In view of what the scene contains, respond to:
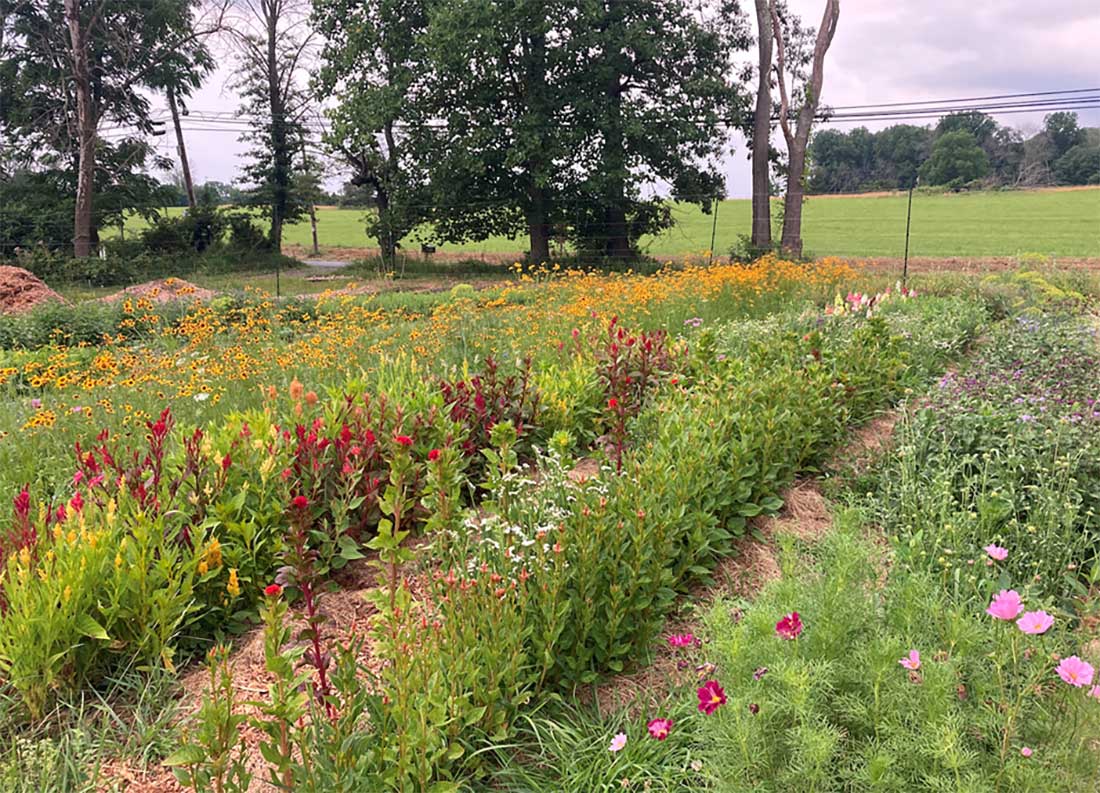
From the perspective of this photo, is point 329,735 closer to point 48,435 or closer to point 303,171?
point 48,435

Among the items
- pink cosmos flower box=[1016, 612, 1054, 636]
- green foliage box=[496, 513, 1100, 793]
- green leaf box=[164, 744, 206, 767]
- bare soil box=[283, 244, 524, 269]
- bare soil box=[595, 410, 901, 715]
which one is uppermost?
bare soil box=[283, 244, 524, 269]

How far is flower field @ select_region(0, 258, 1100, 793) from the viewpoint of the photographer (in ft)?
5.17

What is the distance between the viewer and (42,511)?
2.33 metres

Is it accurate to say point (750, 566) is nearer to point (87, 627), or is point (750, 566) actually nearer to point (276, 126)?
point (87, 627)

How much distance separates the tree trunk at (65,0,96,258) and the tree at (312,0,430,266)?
5.56 meters

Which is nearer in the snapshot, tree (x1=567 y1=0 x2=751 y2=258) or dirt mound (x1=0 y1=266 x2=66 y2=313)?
dirt mound (x1=0 y1=266 x2=66 y2=313)

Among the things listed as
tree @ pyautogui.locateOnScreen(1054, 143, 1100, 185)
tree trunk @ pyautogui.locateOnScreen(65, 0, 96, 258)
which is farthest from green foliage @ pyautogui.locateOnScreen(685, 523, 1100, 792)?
tree @ pyautogui.locateOnScreen(1054, 143, 1100, 185)

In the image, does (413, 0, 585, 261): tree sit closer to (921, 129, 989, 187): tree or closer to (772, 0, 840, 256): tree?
(772, 0, 840, 256): tree

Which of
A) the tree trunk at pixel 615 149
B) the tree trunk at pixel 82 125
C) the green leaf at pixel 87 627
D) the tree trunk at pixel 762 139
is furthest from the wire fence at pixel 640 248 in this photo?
the green leaf at pixel 87 627

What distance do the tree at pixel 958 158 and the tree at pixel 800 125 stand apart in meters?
23.2

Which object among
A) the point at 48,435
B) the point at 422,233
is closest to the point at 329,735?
the point at 48,435

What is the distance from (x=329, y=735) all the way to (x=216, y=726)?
29 cm

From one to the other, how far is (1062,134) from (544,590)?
156 ft

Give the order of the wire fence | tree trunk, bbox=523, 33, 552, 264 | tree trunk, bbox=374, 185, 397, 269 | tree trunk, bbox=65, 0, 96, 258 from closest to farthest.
→ tree trunk, bbox=523, 33, 552, 264, tree trunk, bbox=65, 0, 96, 258, the wire fence, tree trunk, bbox=374, 185, 397, 269
